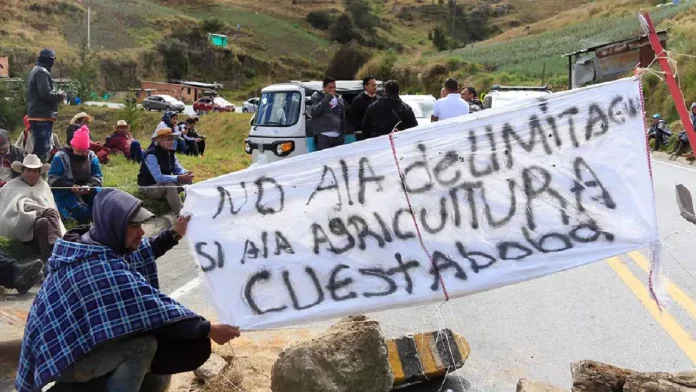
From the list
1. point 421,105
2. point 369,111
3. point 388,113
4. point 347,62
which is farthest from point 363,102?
point 347,62

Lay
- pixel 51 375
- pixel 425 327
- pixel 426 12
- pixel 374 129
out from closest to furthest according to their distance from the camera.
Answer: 1. pixel 51 375
2. pixel 425 327
3. pixel 374 129
4. pixel 426 12

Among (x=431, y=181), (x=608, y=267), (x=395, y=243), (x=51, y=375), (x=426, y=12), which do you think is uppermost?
(x=426, y=12)

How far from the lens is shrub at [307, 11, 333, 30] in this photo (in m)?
123

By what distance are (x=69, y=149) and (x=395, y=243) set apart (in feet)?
20.1

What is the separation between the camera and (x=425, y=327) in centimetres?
538

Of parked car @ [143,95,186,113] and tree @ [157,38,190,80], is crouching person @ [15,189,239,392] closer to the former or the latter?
parked car @ [143,95,186,113]

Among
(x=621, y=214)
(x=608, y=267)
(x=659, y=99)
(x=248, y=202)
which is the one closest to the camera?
(x=621, y=214)

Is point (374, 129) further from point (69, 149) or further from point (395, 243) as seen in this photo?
point (395, 243)

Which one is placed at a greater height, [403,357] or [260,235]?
[260,235]

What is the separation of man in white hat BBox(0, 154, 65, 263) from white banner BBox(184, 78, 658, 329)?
4047 millimetres

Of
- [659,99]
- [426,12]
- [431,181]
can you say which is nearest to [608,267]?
[431,181]

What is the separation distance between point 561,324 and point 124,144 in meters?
11.1

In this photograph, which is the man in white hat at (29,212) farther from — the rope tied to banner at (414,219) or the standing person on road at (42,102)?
the rope tied to banner at (414,219)

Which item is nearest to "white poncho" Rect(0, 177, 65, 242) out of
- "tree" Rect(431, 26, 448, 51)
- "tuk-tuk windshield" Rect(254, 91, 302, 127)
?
"tuk-tuk windshield" Rect(254, 91, 302, 127)
